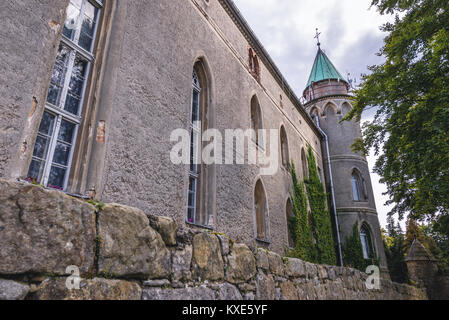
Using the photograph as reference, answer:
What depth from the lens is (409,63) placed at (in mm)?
8562

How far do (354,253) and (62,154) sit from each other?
52.1ft

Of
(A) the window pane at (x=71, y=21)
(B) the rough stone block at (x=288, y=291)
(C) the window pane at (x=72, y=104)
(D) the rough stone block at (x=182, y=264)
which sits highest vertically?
(A) the window pane at (x=71, y=21)

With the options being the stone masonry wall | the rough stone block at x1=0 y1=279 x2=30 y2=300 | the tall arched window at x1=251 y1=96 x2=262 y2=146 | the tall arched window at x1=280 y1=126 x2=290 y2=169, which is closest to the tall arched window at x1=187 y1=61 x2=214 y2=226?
the stone masonry wall

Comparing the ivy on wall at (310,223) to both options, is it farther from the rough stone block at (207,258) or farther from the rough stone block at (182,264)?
the rough stone block at (182,264)

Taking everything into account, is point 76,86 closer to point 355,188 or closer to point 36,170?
point 36,170

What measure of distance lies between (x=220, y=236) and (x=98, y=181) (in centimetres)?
206

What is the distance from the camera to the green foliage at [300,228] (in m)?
11.0

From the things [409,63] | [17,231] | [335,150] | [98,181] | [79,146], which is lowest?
[17,231]

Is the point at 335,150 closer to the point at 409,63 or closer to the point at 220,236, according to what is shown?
the point at 409,63

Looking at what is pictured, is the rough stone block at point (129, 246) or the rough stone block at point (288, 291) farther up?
the rough stone block at point (129, 246)

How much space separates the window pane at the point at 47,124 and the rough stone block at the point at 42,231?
2.76 metres

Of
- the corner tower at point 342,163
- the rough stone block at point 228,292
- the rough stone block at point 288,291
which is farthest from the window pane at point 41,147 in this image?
the corner tower at point 342,163

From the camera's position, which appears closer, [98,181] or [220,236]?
[220,236]
